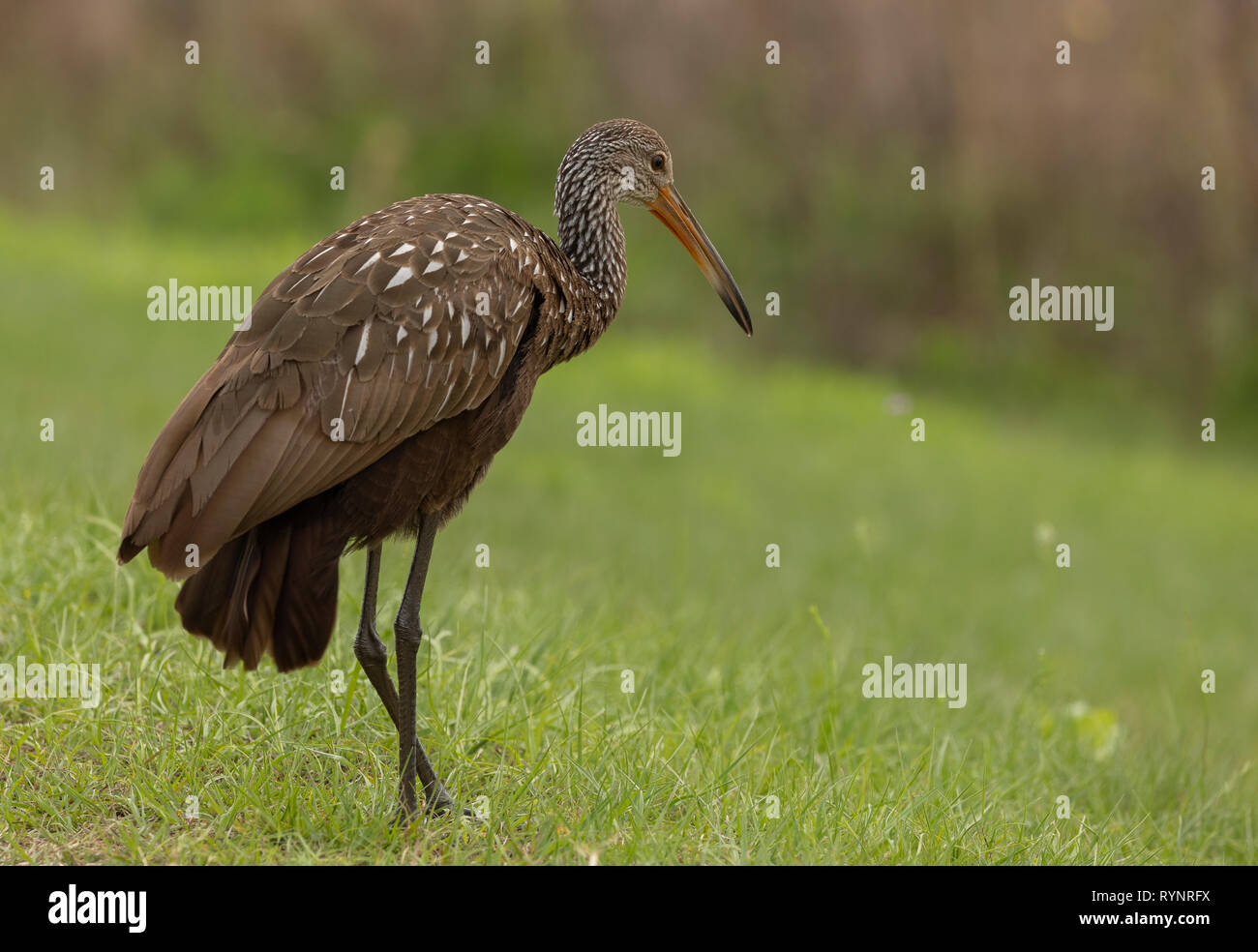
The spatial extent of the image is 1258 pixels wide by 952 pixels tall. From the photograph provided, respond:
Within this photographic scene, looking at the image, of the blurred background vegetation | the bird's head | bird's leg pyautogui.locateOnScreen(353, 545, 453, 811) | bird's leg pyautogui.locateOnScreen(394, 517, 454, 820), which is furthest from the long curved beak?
the blurred background vegetation

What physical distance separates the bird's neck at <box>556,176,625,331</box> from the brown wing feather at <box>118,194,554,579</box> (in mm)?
588

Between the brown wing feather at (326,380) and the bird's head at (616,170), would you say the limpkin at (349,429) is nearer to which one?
the brown wing feather at (326,380)

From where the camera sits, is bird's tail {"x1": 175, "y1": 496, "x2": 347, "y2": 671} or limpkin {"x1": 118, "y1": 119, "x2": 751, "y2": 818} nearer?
limpkin {"x1": 118, "y1": 119, "x2": 751, "y2": 818}

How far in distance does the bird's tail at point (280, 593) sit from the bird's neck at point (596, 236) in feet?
3.79

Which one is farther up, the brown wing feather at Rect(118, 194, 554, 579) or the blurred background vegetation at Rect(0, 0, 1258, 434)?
the blurred background vegetation at Rect(0, 0, 1258, 434)

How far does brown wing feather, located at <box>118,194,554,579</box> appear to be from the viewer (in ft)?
11.4

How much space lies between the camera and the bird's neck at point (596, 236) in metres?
4.31

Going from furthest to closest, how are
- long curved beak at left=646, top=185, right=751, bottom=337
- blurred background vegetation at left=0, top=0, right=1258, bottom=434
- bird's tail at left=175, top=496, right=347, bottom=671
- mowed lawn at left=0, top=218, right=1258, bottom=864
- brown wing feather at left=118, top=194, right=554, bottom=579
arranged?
1. blurred background vegetation at left=0, top=0, right=1258, bottom=434
2. long curved beak at left=646, top=185, right=751, bottom=337
3. mowed lawn at left=0, top=218, right=1258, bottom=864
4. bird's tail at left=175, top=496, right=347, bottom=671
5. brown wing feather at left=118, top=194, right=554, bottom=579

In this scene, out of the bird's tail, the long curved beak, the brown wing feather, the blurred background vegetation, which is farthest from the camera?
the blurred background vegetation

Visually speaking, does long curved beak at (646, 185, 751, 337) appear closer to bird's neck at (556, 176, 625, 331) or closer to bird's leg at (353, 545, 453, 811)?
bird's neck at (556, 176, 625, 331)

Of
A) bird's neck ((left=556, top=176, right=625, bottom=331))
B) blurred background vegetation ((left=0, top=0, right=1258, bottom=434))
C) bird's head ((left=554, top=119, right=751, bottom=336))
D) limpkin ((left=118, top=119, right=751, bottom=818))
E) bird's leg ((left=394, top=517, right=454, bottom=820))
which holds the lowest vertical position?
bird's leg ((left=394, top=517, right=454, bottom=820))

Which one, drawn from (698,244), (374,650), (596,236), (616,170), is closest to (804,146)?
(698,244)

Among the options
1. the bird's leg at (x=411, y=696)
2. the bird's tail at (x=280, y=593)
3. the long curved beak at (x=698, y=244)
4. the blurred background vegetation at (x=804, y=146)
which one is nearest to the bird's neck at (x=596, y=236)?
the long curved beak at (x=698, y=244)

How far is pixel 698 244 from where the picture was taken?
15.4 feet
